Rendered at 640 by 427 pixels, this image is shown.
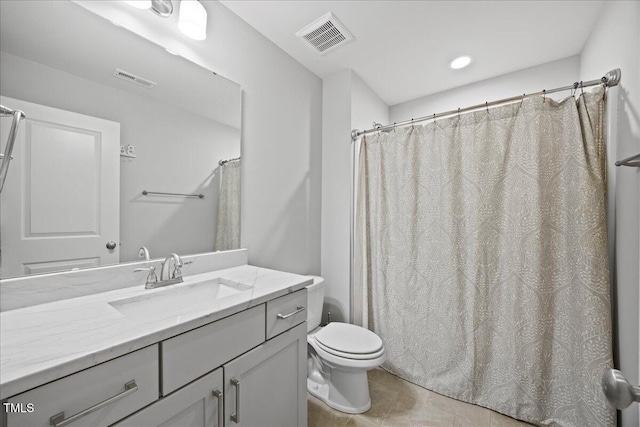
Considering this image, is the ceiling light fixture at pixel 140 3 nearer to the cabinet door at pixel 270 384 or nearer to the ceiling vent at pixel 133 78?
the ceiling vent at pixel 133 78

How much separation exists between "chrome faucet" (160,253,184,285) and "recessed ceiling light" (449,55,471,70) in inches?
92.3

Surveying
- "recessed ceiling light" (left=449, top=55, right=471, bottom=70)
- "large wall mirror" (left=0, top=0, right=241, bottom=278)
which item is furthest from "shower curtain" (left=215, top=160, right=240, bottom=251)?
"recessed ceiling light" (left=449, top=55, right=471, bottom=70)

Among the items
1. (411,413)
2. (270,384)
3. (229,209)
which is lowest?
(411,413)

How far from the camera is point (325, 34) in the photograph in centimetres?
173

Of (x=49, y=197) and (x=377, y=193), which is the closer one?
(x=49, y=197)

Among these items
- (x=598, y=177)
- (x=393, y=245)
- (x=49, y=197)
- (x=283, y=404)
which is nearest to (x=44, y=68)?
(x=49, y=197)

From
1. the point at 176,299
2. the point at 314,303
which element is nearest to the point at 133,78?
the point at 176,299

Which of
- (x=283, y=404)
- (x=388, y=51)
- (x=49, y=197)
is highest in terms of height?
(x=388, y=51)

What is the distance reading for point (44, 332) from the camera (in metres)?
0.68

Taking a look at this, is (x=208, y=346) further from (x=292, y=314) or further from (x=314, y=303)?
(x=314, y=303)

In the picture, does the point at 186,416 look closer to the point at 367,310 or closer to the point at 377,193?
the point at 367,310

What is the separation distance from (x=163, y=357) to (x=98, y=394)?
5.6 inches

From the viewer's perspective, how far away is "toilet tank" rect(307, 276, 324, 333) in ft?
5.87

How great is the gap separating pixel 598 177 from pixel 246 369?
73.7 inches
